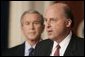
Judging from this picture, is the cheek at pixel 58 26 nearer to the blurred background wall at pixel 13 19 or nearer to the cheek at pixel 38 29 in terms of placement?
the cheek at pixel 38 29

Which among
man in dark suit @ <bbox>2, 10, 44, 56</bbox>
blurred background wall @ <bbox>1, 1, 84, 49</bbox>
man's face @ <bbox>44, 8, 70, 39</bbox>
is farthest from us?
blurred background wall @ <bbox>1, 1, 84, 49</bbox>

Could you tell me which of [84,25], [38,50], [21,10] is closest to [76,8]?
[84,25]

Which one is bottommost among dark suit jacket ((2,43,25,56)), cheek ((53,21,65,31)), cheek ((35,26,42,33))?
dark suit jacket ((2,43,25,56))

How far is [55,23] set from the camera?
44.6 inches

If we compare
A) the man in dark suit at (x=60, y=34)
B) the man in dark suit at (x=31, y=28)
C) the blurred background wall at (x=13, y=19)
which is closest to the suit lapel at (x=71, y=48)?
the man in dark suit at (x=60, y=34)

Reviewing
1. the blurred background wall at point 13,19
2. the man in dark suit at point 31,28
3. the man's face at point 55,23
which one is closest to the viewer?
the man's face at point 55,23

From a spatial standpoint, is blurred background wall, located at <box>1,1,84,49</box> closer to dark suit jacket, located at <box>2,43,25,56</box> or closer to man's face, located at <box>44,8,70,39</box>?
dark suit jacket, located at <box>2,43,25,56</box>

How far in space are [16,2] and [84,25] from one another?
0.38m

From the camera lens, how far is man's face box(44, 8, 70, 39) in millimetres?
1112

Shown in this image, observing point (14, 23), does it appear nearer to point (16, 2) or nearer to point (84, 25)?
point (16, 2)

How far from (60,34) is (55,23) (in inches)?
1.7

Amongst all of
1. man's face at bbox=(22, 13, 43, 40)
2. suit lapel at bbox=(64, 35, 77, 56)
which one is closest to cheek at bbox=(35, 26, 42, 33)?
man's face at bbox=(22, 13, 43, 40)

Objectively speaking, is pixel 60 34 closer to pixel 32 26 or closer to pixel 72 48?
pixel 72 48

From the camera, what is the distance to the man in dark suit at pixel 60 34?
3.67 ft
